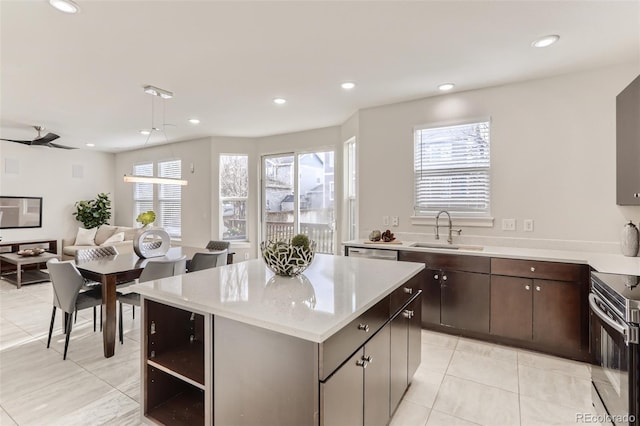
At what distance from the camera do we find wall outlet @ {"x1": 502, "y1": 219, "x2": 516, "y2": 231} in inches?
135

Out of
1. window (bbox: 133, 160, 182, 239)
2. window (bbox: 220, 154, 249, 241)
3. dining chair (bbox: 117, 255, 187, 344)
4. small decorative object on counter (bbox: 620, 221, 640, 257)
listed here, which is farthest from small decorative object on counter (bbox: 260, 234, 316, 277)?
window (bbox: 133, 160, 182, 239)

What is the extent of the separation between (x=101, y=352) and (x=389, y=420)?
104 inches

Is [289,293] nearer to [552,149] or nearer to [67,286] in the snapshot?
[67,286]

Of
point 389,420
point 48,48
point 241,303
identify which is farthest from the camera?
point 48,48

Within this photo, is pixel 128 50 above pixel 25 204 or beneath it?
above

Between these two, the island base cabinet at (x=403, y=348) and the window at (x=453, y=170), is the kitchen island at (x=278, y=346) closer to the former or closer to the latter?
the island base cabinet at (x=403, y=348)

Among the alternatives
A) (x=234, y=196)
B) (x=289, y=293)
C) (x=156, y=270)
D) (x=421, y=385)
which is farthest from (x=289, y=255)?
(x=234, y=196)

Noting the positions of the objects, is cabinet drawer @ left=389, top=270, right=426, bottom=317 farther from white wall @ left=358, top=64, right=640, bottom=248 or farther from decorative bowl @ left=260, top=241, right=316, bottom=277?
white wall @ left=358, top=64, right=640, bottom=248

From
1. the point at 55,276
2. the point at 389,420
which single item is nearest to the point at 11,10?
the point at 55,276

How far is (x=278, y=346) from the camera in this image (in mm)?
1253

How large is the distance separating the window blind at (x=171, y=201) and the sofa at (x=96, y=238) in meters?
0.63

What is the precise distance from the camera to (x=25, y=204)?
21.8 feet

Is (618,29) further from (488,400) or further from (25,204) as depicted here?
(25,204)

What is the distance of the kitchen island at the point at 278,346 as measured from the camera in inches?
47.9
